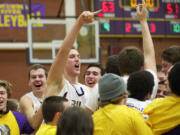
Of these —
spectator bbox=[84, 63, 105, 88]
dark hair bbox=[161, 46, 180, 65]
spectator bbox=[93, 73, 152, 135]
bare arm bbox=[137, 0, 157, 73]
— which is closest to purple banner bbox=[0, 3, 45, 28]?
spectator bbox=[84, 63, 105, 88]

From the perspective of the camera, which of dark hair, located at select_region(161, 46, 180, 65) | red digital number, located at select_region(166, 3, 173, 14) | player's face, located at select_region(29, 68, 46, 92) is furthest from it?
red digital number, located at select_region(166, 3, 173, 14)

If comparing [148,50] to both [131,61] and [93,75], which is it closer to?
[131,61]

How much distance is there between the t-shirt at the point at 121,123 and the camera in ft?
7.66

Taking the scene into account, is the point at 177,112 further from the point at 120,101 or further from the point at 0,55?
the point at 0,55

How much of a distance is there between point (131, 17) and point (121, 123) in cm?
728

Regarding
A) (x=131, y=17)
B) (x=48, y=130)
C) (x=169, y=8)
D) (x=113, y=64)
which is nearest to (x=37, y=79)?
(x=113, y=64)

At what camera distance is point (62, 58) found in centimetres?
272

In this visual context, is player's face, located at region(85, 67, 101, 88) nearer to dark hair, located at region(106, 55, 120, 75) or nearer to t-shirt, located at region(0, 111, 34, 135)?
dark hair, located at region(106, 55, 120, 75)

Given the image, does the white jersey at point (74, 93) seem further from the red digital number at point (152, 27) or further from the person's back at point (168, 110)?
the red digital number at point (152, 27)

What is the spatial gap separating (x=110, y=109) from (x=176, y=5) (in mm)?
7843

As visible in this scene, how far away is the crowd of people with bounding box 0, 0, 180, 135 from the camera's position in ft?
7.66

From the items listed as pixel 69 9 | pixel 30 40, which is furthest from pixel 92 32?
pixel 69 9

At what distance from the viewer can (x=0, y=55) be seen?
968 cm

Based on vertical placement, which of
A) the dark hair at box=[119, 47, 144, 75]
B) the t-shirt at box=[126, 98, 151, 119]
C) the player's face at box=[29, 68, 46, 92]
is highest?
the dark hair at box=[119, 47, 144, 75]
